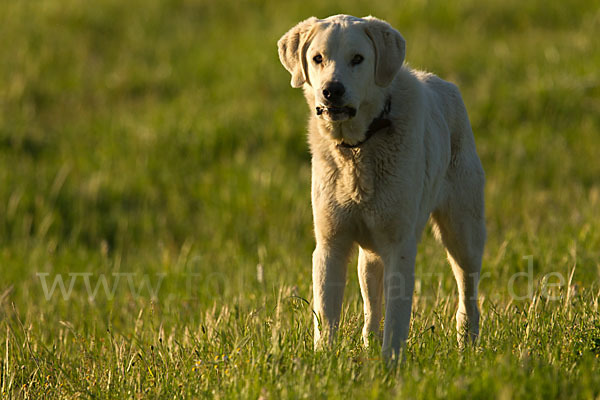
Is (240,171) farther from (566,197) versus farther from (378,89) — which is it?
(378,89)

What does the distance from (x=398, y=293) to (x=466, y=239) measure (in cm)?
122

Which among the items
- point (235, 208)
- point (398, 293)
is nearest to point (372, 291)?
point (398, 293)

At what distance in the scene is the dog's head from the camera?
4254mm

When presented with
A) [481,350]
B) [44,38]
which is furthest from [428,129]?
[44,38]

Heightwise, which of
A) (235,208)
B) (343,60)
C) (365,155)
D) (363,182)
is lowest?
(235,208)

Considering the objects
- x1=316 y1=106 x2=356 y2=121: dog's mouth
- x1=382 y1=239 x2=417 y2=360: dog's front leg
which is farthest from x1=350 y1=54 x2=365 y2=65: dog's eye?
x1=382 y1=239 x2=417 y2=360: dog's front leg

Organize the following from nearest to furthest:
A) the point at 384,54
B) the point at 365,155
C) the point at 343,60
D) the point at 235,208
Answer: the point at 343,60, the point at 384,54, the point at 365,155, the point at 235,208

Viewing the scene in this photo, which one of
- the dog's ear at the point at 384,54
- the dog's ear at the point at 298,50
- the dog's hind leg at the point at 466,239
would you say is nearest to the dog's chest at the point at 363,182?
the dog's ear at the point at 384,54

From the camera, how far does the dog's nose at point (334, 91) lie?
165 inches

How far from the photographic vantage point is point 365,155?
4.55 metres

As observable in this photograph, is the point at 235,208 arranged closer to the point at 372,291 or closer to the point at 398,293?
the point at 372,291

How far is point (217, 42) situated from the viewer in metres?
14.1

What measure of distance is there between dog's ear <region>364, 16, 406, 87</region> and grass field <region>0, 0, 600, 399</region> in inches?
55.9

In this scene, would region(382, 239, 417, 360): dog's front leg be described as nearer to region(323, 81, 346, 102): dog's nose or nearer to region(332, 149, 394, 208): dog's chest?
region(332, 149, 394, 208): dog's chest
